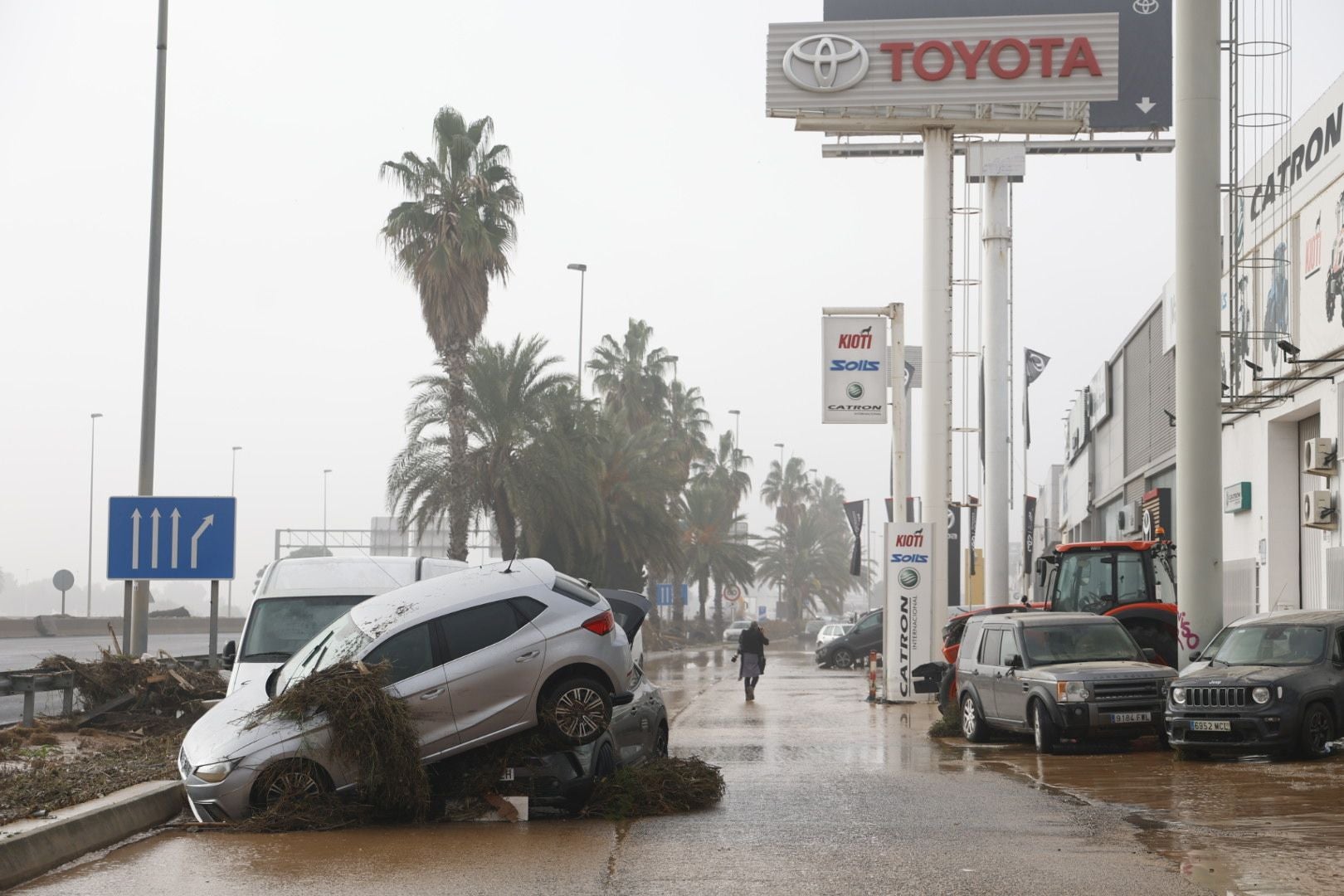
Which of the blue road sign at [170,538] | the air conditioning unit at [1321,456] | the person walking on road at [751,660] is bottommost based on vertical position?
the person walking on road at [751,660]

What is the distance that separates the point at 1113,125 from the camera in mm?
39156

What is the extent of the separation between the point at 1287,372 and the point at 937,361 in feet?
22.8

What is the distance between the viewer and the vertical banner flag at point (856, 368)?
30.4m

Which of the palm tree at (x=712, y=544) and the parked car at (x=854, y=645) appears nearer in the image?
the parked car at (x=854, y=645)

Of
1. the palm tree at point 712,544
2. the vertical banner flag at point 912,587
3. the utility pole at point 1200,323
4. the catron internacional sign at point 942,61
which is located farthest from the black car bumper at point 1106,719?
the palm tree at point 712,544

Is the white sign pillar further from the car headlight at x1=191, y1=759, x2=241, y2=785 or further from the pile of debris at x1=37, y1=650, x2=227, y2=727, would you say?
the car headlight at x1=191, y1=759, x2=241, y2=785

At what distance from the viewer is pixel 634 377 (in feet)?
255

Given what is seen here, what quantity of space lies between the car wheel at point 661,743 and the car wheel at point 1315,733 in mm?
6257

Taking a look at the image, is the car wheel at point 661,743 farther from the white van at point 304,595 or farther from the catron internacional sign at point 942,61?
the catron internacional sign at point 942,61

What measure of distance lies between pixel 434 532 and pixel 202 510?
27246mm

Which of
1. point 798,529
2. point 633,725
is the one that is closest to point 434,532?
point 633,725

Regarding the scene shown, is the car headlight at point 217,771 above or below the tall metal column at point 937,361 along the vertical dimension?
below

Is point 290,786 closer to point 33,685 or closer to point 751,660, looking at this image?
point 33,685

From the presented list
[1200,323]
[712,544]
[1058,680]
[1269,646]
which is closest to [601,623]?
[1058,680]
